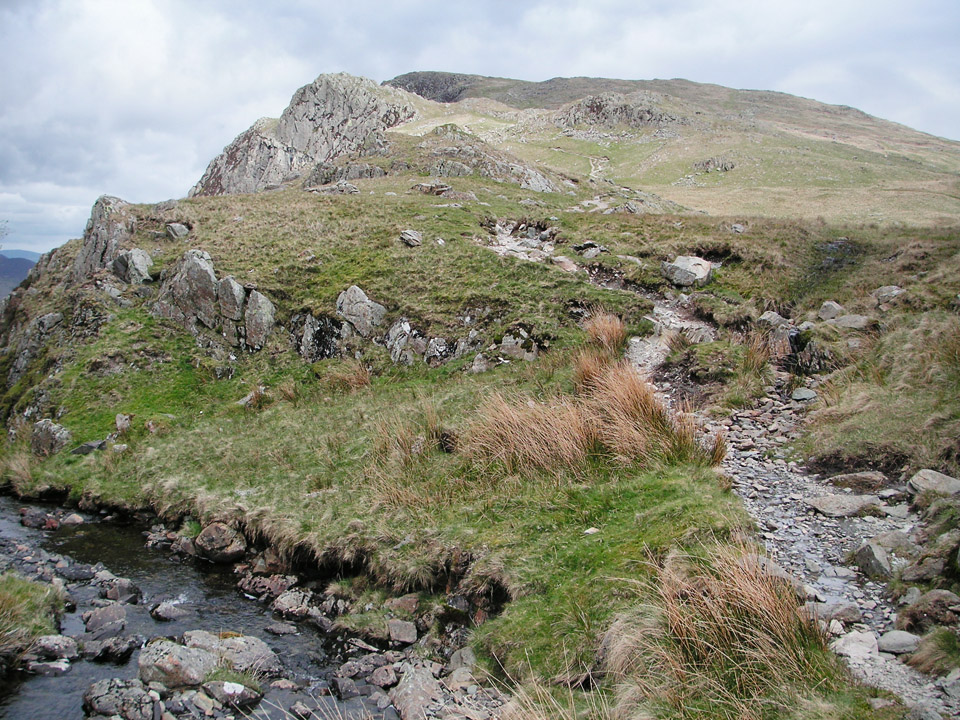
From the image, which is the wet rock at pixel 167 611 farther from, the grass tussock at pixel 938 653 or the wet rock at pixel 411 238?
the wet rock at pixel 411 238

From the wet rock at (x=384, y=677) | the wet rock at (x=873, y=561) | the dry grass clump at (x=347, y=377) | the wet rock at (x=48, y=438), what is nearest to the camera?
the wet rock at (x=873, y=561)

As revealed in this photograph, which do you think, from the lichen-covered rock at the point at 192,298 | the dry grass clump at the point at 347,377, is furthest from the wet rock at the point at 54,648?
the lichen-covered rock at the point at 192,298

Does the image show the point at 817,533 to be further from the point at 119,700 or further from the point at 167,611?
the point at 167,611

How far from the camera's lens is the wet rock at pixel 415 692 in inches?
264

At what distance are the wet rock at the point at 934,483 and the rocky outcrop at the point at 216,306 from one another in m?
19.1

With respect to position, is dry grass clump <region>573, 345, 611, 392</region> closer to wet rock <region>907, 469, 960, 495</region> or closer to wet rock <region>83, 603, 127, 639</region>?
wet rock <region>907, 469, 960, 495</region>

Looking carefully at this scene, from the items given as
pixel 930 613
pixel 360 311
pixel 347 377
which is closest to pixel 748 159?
pixel 360 311

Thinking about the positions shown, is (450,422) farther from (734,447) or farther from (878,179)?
(878,179)

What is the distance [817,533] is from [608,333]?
8785 mm

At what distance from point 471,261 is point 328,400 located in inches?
348

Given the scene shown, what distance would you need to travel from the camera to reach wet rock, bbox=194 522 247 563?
11.0 m

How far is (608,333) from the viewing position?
15.5 m

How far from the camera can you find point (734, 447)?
10.1 m

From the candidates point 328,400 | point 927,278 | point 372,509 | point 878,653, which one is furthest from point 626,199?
point 878,653
